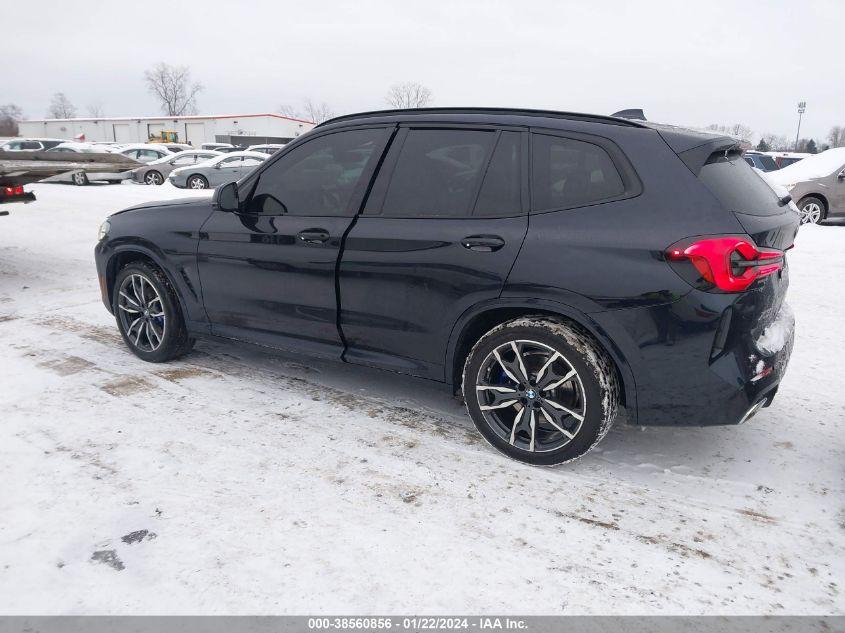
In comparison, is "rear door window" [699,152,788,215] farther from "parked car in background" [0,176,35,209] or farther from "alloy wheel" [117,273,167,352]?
"parked car in background" [0,176,35,209]

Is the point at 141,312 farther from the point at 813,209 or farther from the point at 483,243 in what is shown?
the point at 813,209

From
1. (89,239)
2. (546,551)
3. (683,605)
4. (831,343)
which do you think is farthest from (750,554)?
(89,239)

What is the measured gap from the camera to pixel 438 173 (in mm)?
3557

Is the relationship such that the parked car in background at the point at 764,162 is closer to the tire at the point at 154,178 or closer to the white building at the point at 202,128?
the tire at the point at 154,178

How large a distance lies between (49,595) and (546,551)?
1.92m

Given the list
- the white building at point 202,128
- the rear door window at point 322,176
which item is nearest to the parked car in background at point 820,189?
the rear door window at point 322,176

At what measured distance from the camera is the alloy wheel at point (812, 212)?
1293 centimetres

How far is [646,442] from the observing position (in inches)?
144

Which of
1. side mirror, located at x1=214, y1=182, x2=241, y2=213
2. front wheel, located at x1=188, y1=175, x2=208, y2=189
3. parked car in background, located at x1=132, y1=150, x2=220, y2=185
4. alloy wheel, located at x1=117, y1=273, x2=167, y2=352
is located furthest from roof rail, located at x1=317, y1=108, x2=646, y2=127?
parked car in background, located at x1=132, y1=150, x2=220, y2=185

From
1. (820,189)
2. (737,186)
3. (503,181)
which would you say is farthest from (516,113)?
(820,189)

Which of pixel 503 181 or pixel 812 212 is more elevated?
pixel 503 181

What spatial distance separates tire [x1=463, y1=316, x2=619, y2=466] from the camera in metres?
3.08

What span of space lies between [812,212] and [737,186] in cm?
1193

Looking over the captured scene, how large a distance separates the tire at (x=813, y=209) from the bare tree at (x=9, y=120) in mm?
116158
